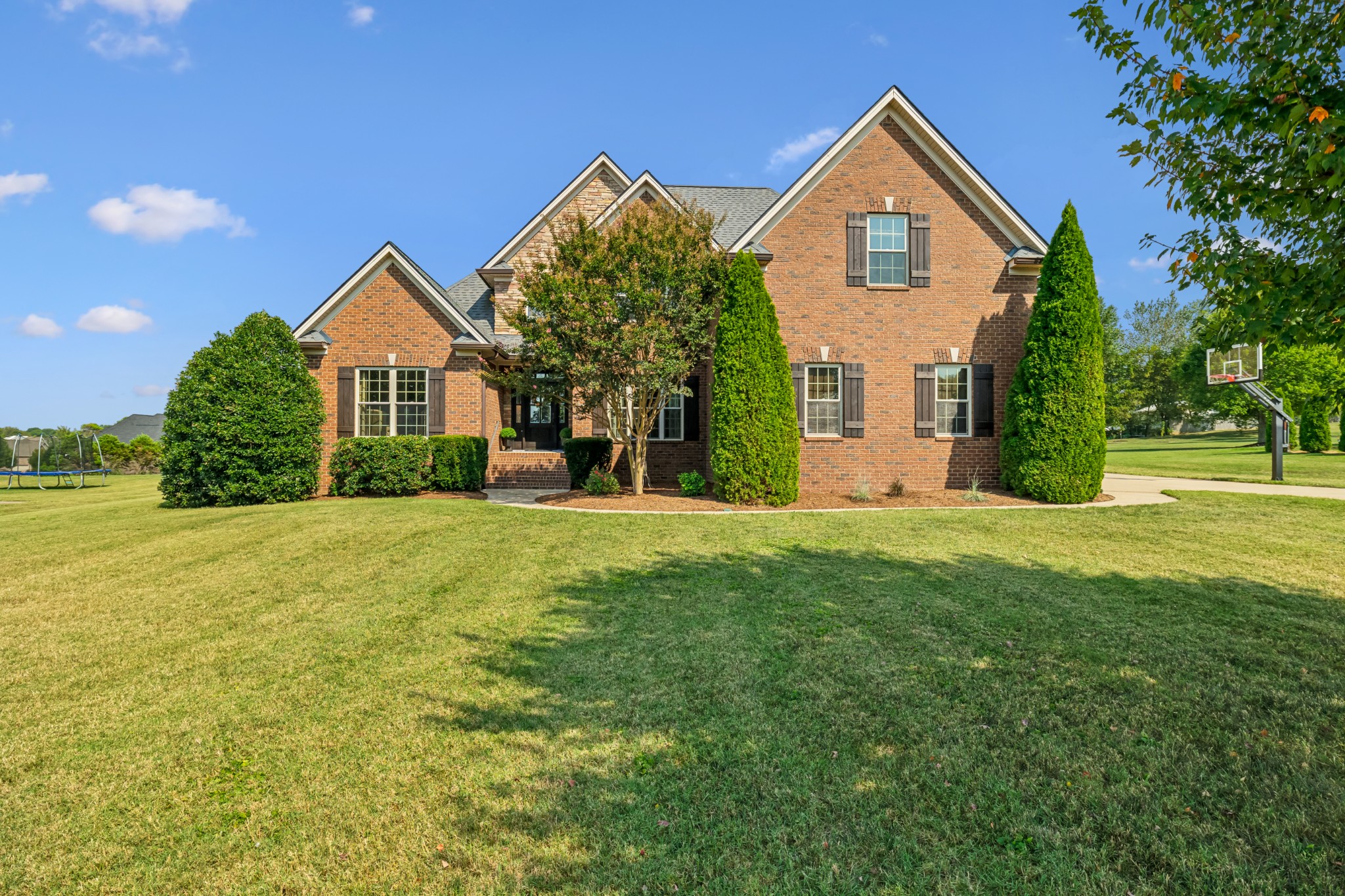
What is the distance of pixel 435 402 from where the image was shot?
50.6 feet

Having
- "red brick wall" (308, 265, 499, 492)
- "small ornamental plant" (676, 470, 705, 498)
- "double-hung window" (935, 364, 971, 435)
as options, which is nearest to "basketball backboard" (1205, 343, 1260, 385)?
"double-hung window" (935, 364, 971, 435)

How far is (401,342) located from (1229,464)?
2785cm

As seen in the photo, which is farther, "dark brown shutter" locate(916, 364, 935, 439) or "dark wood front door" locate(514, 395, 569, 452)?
"dark wood front door" locate(514, 395, 569, 452)

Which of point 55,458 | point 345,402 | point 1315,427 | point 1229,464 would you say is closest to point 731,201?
point 345,402

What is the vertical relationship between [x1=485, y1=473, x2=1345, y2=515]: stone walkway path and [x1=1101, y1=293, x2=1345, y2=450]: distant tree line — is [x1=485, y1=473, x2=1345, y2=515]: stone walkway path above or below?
below

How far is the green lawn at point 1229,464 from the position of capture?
57.1 ft

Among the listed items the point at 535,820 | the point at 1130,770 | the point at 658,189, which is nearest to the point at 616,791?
the point at 535,820

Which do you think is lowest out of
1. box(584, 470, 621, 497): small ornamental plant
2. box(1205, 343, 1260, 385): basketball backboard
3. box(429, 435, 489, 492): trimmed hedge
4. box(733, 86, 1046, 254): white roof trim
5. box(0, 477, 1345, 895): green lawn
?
box(0, 477, 1345, 895): green lawn

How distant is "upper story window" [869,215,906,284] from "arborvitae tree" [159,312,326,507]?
13.1 meters

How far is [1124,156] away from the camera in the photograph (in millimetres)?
4121

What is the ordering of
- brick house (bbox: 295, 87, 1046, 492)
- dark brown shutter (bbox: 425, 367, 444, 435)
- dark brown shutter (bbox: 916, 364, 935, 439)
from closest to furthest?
brick house (bbox: 295, 87, 1046, 492)
dark brown shutter (bbox: 916, 364, 935, 439)
dark brown shutter (bbox: 425, 367, 444, 435)

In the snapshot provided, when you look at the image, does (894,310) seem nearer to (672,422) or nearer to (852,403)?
(852,403)

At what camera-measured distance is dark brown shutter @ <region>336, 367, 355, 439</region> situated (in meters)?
15.2

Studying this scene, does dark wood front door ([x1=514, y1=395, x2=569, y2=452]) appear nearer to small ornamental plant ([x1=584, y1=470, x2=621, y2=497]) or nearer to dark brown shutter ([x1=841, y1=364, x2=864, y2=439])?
small ornamental plant ([x1=584, y1=470, x2=621, y2=497])
